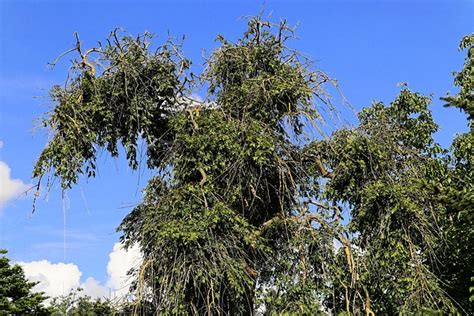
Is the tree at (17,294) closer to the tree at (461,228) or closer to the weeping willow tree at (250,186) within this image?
the weeping willow tree at (250,186)

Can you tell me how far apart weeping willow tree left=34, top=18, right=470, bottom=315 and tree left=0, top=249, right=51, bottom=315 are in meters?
6.43

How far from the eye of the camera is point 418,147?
9.35m

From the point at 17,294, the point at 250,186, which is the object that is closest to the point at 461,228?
the point at 250,186

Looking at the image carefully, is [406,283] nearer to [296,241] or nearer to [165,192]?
[296,241]

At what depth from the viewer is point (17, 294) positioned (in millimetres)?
13703

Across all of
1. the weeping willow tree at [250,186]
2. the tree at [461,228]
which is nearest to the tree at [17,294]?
the weeping willow tree at [250,186]

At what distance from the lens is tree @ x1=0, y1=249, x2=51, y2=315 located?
1315 centimetres

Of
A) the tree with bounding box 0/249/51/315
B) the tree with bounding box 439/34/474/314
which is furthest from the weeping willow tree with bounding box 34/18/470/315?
the tree with bounding box 0/249/51/315

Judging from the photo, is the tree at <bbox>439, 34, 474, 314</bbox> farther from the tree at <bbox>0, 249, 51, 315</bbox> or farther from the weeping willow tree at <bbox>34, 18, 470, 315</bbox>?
the tree at <bbox>0, 249, 51, 315</bbox>

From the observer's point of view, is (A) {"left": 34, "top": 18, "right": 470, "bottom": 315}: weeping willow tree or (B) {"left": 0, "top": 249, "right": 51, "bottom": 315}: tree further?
(B) {"left": 0, "top": 249, "right": 51, "bottom": 315}: tree

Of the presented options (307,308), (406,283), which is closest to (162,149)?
(307,308)

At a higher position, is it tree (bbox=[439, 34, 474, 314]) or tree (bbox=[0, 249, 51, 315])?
tree (bbox=[0, 249, 51, 315])

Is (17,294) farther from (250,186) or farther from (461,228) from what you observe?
(461,228)

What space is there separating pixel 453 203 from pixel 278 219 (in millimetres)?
3127
